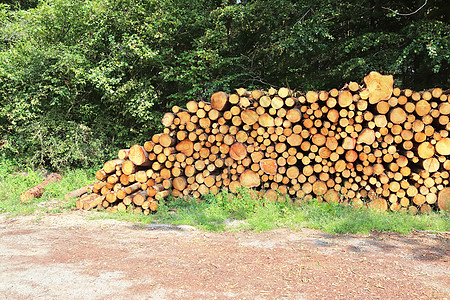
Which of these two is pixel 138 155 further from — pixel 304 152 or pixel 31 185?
pixel 31 185

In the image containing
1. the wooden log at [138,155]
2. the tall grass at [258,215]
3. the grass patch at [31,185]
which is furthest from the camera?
the grass patch at [31,185]

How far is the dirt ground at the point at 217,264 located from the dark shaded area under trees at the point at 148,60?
17.0 ft

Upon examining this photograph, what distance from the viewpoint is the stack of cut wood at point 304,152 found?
5.49 m

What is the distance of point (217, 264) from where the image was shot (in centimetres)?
358

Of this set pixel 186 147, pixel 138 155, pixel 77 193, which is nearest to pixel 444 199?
pixel 186 147

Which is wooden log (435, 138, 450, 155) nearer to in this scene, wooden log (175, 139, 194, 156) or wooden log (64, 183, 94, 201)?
wooden log (175, 139, 194, 156)

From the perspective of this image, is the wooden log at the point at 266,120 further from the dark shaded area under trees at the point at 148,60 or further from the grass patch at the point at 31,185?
the grass patch at the point at 31,185

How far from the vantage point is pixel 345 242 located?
4.27m

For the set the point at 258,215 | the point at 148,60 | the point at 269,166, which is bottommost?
the point at 258,215

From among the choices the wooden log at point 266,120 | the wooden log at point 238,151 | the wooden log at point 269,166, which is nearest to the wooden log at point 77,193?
the wooden log at point 238,151

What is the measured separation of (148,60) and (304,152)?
233 inches

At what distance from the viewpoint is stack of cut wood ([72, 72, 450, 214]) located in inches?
216

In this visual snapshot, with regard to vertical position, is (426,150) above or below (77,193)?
above

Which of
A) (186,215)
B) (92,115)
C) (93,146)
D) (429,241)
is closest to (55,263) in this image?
(186,215)
